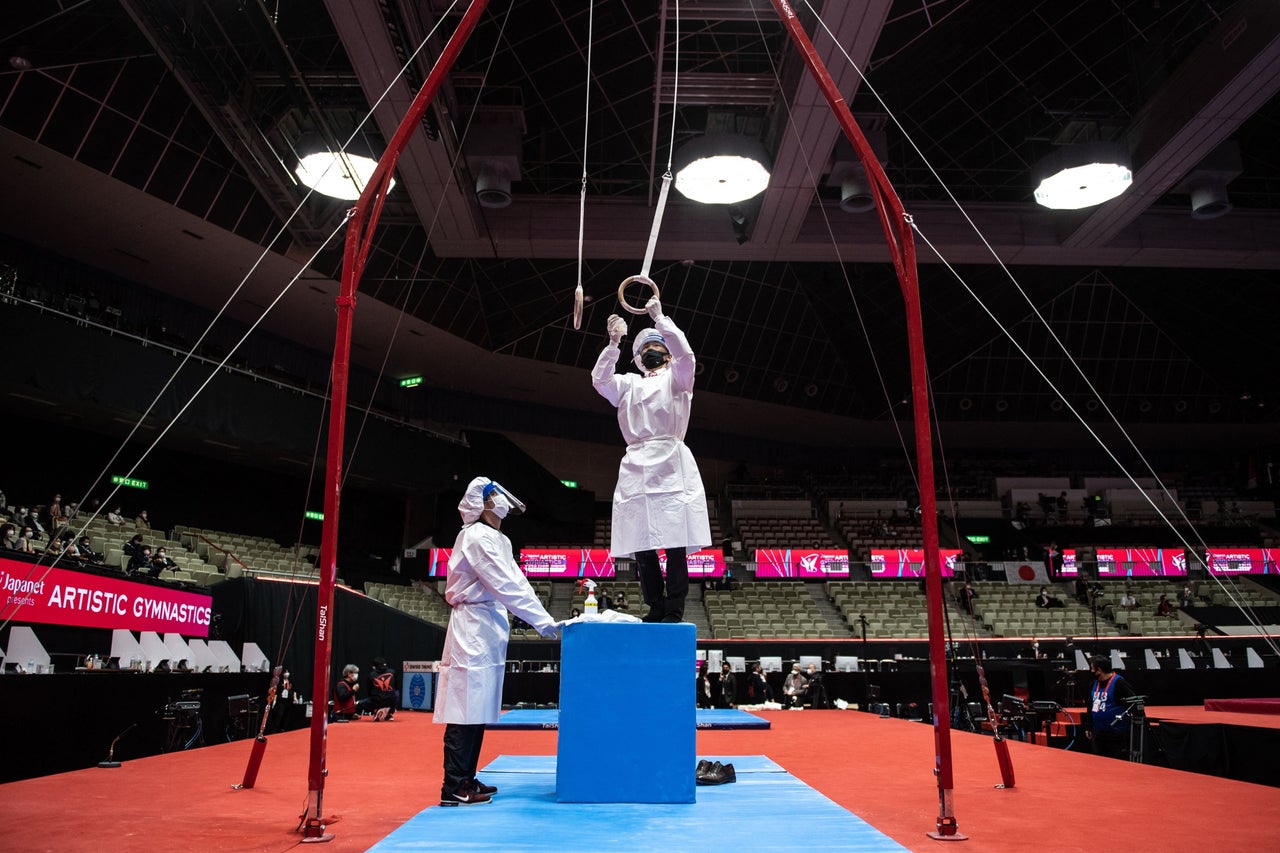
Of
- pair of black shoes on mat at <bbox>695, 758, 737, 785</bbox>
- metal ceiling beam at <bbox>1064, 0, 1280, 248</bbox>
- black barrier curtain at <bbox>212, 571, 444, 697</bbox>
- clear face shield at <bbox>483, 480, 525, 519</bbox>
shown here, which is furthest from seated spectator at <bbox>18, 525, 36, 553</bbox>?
metal ceiling beam at <bbox>1064, 0, 1280, 248</bbox>

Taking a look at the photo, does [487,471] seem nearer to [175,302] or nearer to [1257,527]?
[175,302]

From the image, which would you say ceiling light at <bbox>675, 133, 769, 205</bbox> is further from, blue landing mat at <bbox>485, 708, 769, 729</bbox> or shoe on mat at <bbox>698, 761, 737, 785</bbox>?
shoe on mat at <bbox>698, 761, 737, 785</bbox>

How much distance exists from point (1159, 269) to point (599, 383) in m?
23.3

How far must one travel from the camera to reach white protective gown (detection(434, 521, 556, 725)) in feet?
15.7

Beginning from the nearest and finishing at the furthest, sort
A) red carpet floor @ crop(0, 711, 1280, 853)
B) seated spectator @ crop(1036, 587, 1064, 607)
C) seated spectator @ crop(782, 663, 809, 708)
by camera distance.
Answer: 1. red carpet floor @ crop(0, 711, 1280, 853)
2. seated spectator @ crop(782, 663, 809, 708)
3. seated spectator @ crop(1036, 587, 1064, 607)

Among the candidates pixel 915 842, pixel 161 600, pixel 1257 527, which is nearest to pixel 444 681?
pixel 915 842

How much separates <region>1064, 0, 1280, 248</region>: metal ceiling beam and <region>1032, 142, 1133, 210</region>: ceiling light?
45cm

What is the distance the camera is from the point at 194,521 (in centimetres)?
2217

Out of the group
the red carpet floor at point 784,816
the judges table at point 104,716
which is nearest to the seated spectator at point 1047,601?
the red carpet floor at point 784,816

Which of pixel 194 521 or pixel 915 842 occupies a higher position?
pixel 194 521

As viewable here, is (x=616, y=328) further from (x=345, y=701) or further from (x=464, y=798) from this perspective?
(x=345, y=701)

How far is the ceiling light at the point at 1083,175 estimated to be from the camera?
14273 mm

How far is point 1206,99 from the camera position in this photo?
1279 centimetres

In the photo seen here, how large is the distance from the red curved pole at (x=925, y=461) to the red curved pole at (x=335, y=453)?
2.50m
